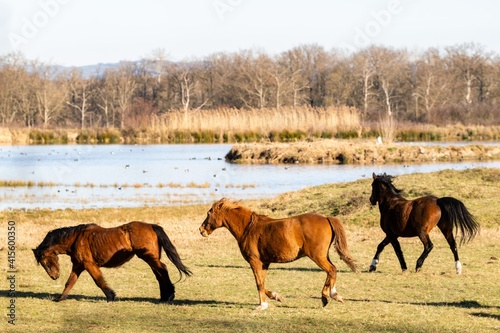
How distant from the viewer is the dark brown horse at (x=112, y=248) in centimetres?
1070

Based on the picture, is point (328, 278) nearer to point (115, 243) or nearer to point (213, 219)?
point (213, 219)

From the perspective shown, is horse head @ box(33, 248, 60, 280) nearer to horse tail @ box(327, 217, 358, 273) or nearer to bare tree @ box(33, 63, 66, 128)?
horse tail @ box(327, 217, 358, 273)

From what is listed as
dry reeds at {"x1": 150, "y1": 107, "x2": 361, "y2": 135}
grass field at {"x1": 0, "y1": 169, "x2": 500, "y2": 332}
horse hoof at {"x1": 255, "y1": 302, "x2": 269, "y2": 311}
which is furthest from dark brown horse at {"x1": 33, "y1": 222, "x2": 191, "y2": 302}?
dry reeds at {"x1": 150, "y1": 107, "x2": 361, "y2": 135}

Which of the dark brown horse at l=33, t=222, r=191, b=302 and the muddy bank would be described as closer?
the dark brown horse at l=33, t=222, r=191, b=302

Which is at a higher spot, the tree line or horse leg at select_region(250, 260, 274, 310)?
the tree line

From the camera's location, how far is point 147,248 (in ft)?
35.0

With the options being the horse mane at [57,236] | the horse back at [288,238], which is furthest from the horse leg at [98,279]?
the horse back at [288,238]

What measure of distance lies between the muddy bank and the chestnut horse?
36.4m

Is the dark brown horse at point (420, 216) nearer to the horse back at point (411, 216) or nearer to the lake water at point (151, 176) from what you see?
the horse back at point (411, 216)

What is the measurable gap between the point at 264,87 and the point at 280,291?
8194 centimetres

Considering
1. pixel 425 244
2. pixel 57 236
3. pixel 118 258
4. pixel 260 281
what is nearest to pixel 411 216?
pixel 425 244

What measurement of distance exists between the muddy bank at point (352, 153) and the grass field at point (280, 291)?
2729 cm

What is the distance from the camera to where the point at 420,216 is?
13008 mm

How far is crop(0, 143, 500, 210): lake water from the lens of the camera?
2878 cm
